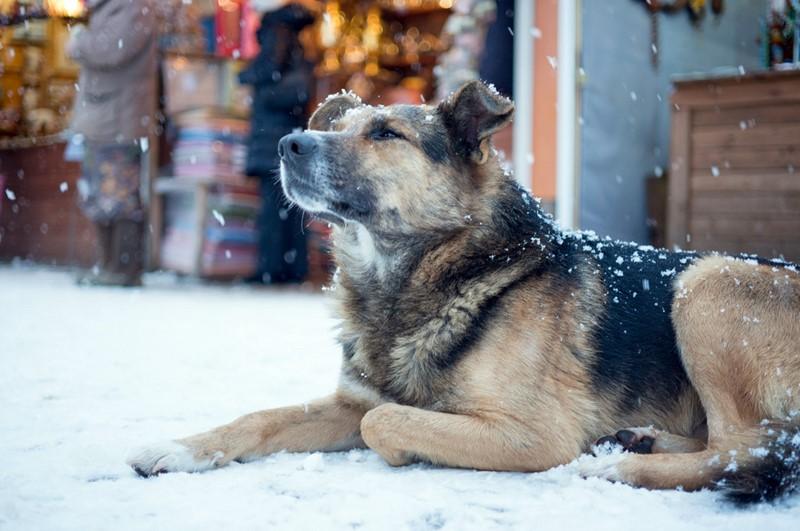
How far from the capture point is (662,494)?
198cm

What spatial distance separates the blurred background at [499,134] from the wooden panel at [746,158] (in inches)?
0.4

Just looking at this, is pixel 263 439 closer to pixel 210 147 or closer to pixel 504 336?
pixel 504 336

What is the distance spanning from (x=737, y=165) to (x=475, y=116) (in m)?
3.77

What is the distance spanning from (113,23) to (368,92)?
3.85 metres

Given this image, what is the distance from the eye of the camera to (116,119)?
23.4 ft

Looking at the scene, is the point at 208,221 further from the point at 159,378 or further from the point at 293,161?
the point at 293,161

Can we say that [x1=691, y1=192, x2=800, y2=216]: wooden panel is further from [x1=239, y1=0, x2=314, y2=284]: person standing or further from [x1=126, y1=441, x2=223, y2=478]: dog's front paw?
[x1=126, y1=441, x2=223, y2=478]: dog's front paw

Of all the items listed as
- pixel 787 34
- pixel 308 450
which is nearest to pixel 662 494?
pixel 308 450

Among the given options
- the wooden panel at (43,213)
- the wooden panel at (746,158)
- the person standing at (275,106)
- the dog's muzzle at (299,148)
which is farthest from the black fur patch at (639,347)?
the wooden panel at (43,213)

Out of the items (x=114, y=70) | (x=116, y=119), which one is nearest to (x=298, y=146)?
(x=116, y=119)

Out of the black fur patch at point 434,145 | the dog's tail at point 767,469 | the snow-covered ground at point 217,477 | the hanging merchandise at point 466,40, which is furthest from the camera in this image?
the hanging merchandise at point 466,40

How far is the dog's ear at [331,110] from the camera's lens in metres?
3.20

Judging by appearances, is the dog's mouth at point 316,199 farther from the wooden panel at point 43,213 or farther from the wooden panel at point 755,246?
the wooden panel at point 43,213

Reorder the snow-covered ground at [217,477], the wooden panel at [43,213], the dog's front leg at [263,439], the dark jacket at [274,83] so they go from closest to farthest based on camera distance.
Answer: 1. the snow-covered ground at [217,477]
2. the dog's front leg at [263,439]
3. the dark jacket at [274,83]
4. the wooden panel at [43,213]
